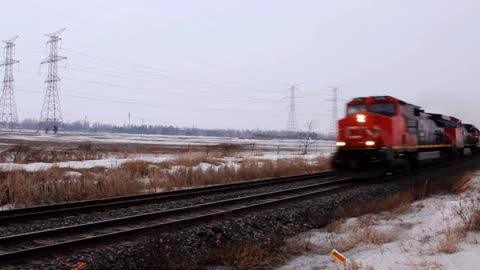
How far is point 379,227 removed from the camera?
827 centimetres

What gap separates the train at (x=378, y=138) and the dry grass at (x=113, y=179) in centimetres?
380

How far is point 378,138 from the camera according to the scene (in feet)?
54.7

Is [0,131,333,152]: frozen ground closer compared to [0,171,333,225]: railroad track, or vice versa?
[0,171,333,225]: railroad track

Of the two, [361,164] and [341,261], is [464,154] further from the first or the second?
[341,261]

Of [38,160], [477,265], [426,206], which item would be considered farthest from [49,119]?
[477,265]

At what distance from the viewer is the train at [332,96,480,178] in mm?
16656

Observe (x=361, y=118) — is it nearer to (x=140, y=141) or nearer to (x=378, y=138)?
(x=378, y=138)

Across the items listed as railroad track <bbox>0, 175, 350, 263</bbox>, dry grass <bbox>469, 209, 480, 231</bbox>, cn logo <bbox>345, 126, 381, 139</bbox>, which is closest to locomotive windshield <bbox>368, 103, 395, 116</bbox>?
cn logo <bbox>345, 126, 381, 139</bbox>

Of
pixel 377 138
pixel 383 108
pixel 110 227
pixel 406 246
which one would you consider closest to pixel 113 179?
pixel 110 227

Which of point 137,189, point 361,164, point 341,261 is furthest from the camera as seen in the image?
point 361,164

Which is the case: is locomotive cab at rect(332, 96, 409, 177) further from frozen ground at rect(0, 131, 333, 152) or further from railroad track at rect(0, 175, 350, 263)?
frozen ground at rect(0, 131, 333, 152)

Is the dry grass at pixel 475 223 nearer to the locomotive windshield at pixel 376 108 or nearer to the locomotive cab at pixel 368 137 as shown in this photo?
the locomotive cab at pixel 368 137

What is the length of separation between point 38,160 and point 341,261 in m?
16.4

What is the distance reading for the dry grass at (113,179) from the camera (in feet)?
36.4
